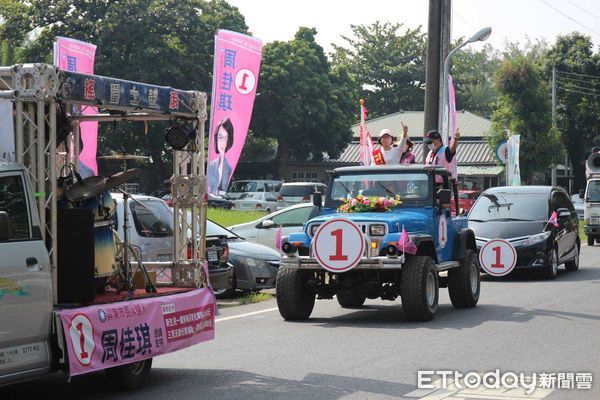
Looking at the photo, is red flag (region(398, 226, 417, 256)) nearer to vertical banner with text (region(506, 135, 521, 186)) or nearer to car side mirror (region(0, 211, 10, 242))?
car side mirror (region(0, 211, 10, 242))

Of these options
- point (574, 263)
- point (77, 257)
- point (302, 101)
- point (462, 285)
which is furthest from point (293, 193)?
point (77, 257)

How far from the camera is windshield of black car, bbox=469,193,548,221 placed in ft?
67.9

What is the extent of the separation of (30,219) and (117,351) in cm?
142

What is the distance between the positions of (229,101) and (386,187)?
7984 mm

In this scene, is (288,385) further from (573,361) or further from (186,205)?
(573,361)

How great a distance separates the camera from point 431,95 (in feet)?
74.6

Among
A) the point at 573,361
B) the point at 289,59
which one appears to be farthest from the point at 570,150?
the point at 573,361

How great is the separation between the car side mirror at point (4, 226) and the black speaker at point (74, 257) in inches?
39.7

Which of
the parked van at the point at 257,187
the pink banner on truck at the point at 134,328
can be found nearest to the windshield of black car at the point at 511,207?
the pink banner on truck at the point at 134,328

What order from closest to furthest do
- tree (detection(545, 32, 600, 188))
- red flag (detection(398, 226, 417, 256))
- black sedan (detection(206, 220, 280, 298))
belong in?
1. red flag (detection(398, 226, 417, 256))
2. black sedan (detection(206, 220, 280, 298))
3. tree (detection(545, 32, 600, 188))

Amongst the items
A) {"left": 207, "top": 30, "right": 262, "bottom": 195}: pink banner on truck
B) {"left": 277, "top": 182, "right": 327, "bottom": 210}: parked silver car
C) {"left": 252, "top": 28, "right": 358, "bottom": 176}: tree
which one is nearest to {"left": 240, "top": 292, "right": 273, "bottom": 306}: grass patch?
{"left": 207, "top": 30, "right": 262, "bottom": 195}: pink banner on truck

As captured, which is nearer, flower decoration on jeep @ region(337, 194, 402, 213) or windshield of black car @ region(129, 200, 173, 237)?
flower decoration on jeep @ region(337, 194, 402, 213)

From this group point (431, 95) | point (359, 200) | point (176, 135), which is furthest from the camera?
point (431, 95)

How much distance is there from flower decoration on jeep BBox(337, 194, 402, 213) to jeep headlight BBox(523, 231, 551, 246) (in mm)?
6361
